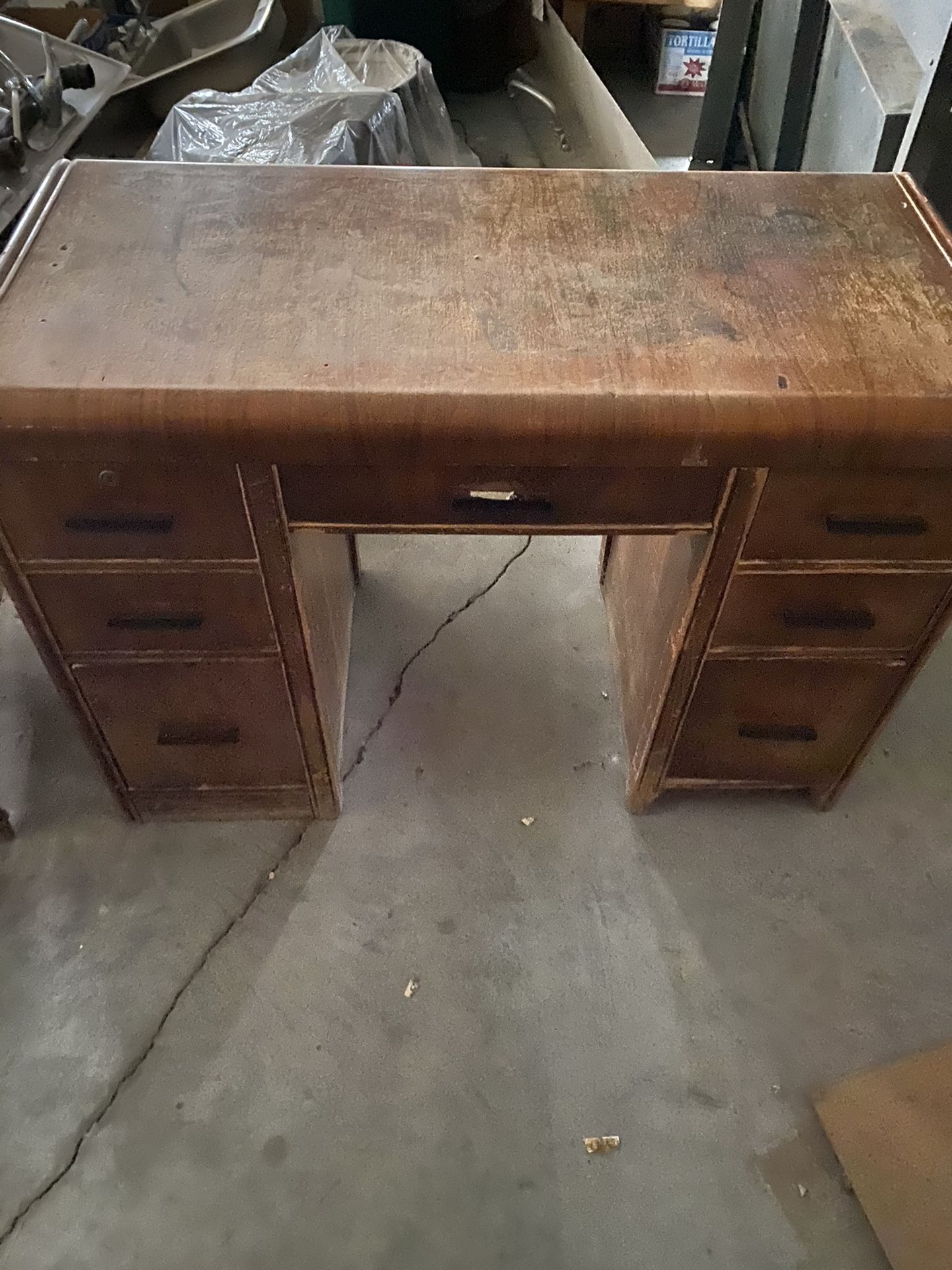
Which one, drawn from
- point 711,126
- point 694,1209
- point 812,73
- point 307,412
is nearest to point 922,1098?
point 694,1209

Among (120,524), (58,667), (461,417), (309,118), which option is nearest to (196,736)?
(58,667)

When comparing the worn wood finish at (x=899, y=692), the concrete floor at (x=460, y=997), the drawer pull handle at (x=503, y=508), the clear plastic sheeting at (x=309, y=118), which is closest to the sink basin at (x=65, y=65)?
the clear plastic sheeting at (x=309, y=118)

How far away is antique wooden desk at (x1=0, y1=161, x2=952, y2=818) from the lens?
0.79 meters

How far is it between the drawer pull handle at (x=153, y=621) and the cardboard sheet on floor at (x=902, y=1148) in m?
0.96

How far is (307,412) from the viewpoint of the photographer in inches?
30.6

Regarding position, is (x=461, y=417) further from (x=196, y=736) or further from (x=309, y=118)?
(x=309, y=118)

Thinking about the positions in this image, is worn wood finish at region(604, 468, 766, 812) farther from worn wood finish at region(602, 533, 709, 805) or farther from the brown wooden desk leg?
the brown wooden desk leg

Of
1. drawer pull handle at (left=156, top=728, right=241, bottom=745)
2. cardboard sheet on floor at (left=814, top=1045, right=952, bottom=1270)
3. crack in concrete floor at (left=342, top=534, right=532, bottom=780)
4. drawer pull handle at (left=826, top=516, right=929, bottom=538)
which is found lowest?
crack in concrete floor at (left=342, top=534, right=532, bottom=780)

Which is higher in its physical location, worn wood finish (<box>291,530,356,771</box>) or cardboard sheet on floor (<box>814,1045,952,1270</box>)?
worn wood finish (<box>291,530,356,771</box>)

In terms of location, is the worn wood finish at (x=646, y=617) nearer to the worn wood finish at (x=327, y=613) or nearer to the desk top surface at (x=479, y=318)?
the desk top surface at (x=479, y=318)

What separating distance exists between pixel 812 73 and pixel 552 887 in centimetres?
162

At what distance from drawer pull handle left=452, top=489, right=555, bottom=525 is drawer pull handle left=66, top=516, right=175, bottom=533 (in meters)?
0.30

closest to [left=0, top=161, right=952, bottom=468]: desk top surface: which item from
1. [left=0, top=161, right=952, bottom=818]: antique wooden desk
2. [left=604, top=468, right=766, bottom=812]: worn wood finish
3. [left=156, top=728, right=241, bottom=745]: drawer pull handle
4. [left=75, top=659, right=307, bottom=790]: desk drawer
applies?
[left=0, top=161, right=952, bottom=818]: antique wooden desk

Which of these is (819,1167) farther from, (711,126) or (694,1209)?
(711,126)
